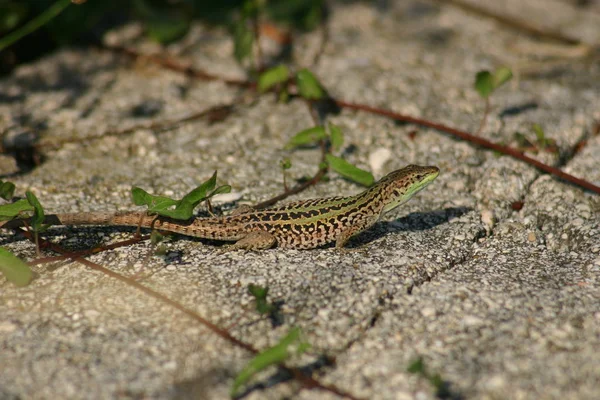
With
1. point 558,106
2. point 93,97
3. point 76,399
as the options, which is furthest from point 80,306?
point 558,106

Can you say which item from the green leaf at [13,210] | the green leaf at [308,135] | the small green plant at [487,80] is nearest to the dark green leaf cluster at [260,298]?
the green leaf at [13,210]

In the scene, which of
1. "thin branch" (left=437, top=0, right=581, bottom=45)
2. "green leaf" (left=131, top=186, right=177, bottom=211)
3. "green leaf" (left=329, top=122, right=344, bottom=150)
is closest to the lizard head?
"green leaf" (left=329, top=122, right=344, bottom=150)

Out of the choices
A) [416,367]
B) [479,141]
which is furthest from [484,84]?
[416,367]

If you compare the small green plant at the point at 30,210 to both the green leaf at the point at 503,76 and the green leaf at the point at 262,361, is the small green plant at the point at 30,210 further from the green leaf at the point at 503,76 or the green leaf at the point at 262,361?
the green leaf at the point at 503,76

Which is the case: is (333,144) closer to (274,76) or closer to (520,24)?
(274,76)

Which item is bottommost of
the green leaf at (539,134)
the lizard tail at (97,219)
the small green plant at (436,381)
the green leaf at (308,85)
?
the small green plant at (436,381)

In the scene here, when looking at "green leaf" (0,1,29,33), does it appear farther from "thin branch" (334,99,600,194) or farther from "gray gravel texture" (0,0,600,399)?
"thin branch" (334,99,600,194)
